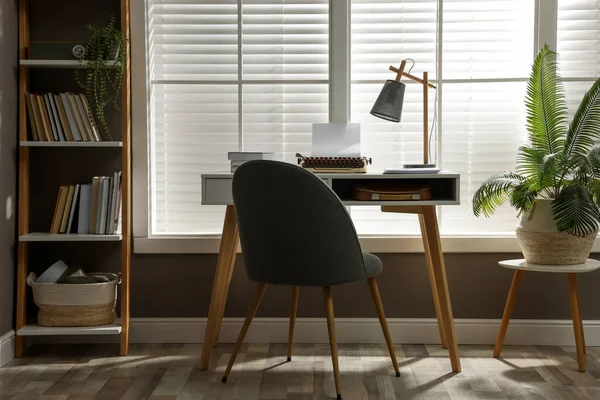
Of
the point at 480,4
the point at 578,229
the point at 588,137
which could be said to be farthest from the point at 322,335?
the point at 480,4

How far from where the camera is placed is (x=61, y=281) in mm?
3416

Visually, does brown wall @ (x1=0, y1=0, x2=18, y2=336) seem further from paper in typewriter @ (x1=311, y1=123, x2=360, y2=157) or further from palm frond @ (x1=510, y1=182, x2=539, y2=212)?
palm frond @ (x1=510, y1=182, x2=539, y2=212)

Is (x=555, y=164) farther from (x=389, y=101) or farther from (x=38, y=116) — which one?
(x=38, y=116)

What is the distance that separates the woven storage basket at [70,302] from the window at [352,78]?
430 mm

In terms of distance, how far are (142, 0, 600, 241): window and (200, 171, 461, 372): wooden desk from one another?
44 cm

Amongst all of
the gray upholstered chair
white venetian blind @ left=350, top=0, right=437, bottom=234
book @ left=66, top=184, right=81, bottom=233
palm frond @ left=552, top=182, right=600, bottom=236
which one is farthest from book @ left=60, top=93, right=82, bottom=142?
palm frond @ left=552, top=182, right=600, bottom=236

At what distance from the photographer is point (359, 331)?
12.0ft

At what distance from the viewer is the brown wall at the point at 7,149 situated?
10.7 feet

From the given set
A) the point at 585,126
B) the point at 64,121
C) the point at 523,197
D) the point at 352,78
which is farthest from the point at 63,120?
the point at 585,126

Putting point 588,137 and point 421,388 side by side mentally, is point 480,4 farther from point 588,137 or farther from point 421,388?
point 421,388

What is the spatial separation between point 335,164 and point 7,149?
145cm

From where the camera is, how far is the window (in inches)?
142

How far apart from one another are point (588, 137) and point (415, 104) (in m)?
0.80

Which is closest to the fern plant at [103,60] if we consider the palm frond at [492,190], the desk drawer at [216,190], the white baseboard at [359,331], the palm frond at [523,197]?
the desk drawer at [216,190]
